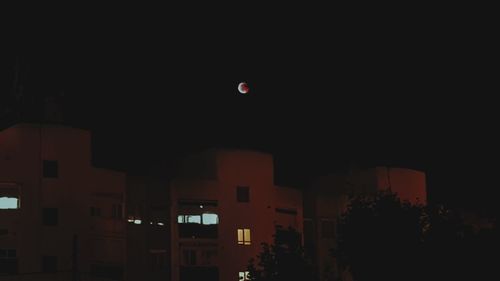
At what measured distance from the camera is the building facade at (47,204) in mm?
51125

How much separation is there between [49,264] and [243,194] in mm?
Answer: 14331

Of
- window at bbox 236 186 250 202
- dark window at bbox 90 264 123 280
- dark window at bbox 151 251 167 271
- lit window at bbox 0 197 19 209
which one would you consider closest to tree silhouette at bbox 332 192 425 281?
lit window at bbox 0 197 19 209

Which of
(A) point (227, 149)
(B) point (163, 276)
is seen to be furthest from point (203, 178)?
(B) point (163, 276)

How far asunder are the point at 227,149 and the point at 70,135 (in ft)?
38.4

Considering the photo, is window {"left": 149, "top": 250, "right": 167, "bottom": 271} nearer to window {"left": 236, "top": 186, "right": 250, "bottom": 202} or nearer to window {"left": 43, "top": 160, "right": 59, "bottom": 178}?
window {"left": 236, "top": 186, "right": 250, "bottom": 202}

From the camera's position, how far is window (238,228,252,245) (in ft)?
201

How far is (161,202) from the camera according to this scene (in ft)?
201

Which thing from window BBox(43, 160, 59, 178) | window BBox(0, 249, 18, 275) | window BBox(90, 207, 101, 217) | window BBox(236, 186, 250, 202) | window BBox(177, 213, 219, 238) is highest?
window BBox(43, 160, 59, 178)

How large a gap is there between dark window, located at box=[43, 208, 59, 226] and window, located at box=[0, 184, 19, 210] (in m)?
1.44

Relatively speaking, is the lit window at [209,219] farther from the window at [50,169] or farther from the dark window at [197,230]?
the window at [50,169]

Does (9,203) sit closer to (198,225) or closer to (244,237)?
(198,225)

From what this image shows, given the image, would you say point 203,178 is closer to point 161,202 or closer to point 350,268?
point 161,202

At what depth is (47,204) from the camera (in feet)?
171

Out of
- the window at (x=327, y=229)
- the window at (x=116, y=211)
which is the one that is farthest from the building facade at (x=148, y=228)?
the window at (x=327, y=229)
